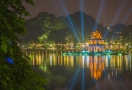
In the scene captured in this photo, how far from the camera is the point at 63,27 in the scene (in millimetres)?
87438

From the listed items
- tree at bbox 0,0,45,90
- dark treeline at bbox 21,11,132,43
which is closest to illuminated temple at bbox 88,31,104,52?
dark treeline at bbox 21,11,132,43

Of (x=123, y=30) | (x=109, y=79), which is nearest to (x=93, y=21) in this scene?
(x=123, y=30)

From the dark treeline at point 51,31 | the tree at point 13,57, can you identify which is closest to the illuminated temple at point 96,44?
the dark treeline at point 51,31

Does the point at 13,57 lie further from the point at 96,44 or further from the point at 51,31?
the point at 51,31

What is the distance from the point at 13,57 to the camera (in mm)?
2893

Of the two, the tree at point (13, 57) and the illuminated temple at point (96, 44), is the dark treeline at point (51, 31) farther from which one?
the tree at point (13, 57)

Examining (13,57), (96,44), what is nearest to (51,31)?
(96,44)

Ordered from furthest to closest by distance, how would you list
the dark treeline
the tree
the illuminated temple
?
the dark treeline, the illuminated temple, the tree

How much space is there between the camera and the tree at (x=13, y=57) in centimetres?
271

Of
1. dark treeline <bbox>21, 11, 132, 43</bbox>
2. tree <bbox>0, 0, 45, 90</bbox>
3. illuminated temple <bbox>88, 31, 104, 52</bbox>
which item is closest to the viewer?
tree <bbox>0, 0, 45, 90</bbox>

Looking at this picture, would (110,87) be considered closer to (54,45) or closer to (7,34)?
(7,34)

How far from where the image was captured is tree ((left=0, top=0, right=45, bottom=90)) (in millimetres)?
2705

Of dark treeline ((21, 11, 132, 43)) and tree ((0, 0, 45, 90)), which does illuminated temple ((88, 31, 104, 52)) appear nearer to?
dark treeline ((21, 11, 132, 43))

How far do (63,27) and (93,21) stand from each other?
133 feet
